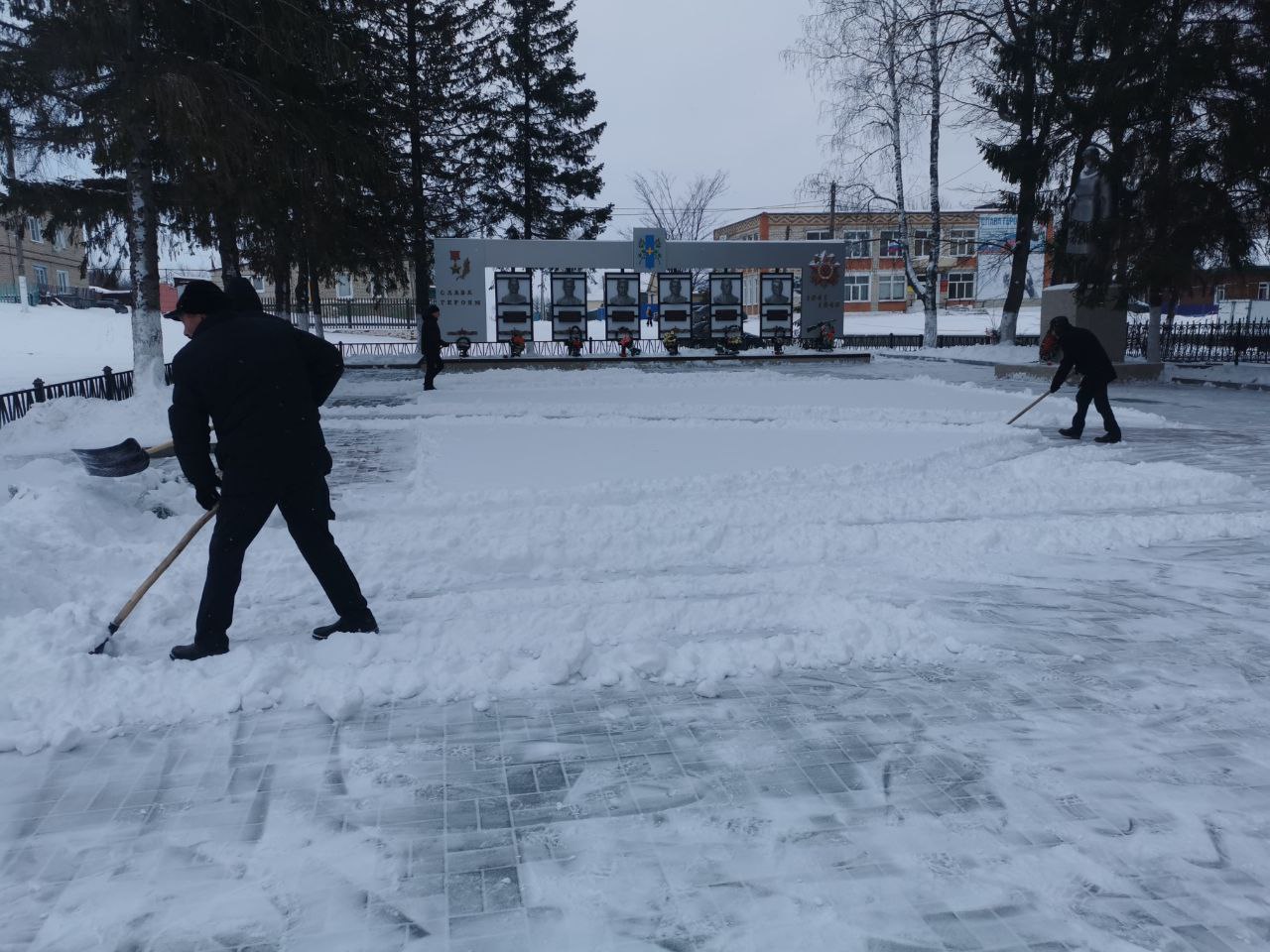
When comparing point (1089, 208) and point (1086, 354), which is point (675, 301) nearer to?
point (1089, 208)

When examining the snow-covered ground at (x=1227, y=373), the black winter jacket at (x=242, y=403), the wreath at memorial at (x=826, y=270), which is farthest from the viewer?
the wreath at memorial at (x=826, y=270)

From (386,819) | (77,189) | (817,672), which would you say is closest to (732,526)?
(817,672)

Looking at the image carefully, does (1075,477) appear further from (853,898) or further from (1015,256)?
(1015,256)

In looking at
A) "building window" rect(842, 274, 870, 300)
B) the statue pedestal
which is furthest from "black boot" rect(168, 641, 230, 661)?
"building window" rect(842, 274, 870, 300)

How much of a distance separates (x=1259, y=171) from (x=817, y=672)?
2003 centimetres

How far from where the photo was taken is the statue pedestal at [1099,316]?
65.8 ft

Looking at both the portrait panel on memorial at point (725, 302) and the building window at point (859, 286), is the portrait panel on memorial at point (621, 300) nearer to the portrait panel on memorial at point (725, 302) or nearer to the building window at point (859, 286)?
the portrait panel on memorial at point (725, 302)

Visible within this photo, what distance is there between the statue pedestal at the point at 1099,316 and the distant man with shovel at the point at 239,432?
61.9ft

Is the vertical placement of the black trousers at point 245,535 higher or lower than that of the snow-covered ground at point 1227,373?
lower

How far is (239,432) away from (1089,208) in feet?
70.0

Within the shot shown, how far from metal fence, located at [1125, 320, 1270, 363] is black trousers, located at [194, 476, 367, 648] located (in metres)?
24.4

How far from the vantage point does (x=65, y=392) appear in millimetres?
13164

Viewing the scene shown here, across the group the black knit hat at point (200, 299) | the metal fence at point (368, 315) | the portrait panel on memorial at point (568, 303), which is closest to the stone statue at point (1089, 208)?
the portrait panel on memorial at point (568, 303)

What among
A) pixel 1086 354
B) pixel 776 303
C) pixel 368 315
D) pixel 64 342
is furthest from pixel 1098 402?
pixel 368 315
